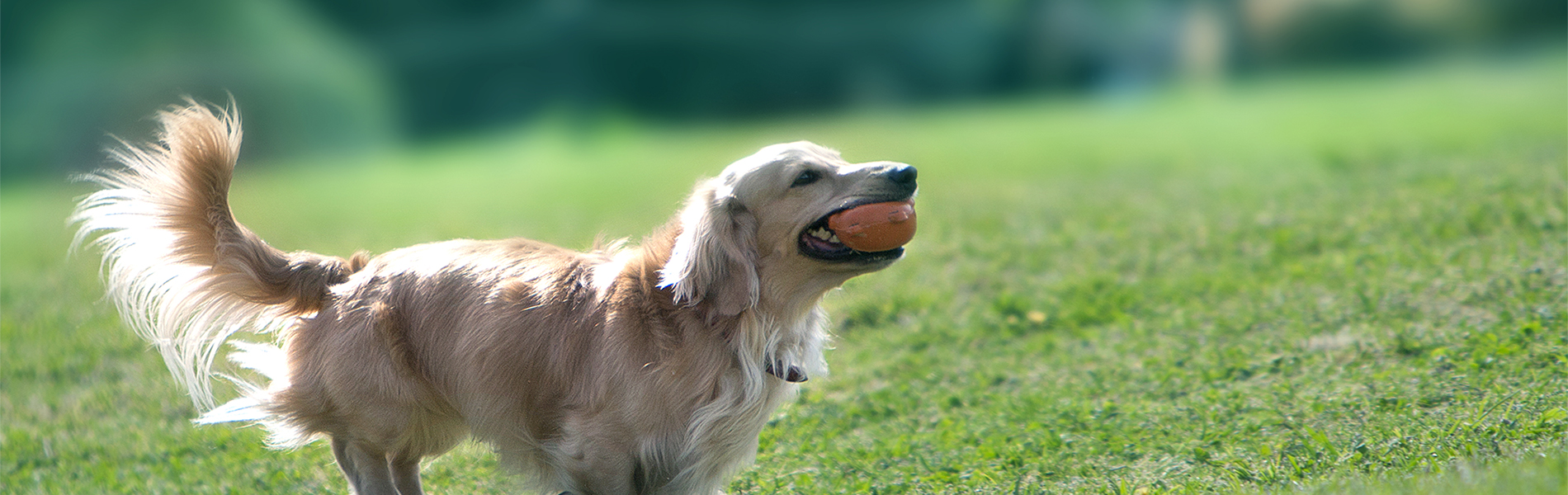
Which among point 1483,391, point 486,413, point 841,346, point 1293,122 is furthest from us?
point 1293,122

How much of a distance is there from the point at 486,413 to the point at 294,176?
1570 cm

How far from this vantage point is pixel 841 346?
724 cm

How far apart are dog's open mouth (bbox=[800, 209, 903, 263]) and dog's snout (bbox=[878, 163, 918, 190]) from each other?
8.3 inches

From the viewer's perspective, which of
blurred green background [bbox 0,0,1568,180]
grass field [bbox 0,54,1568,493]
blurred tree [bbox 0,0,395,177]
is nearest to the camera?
grass field [bbox 0,54,1568,493]

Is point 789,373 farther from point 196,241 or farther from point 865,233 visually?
point 196,241

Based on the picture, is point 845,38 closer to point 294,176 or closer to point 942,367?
point 294,176

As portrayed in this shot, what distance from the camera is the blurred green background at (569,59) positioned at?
61.5 ft

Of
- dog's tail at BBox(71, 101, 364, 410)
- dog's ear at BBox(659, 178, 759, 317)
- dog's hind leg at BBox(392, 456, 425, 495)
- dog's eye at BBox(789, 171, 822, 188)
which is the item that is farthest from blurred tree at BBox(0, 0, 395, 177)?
dog's eye at BBox(789, 171, 822, 188)

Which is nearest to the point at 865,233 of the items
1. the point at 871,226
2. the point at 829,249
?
the point at 871,226

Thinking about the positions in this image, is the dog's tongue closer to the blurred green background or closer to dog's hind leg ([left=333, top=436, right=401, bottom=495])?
dog's hind leg ([left=333, top=436, right=401, bottom=495])

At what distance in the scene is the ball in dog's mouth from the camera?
4.16m

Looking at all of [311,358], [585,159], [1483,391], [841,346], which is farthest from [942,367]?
[585,159]

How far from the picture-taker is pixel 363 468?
4.91 metres

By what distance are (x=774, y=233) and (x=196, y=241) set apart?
7.87 ft
